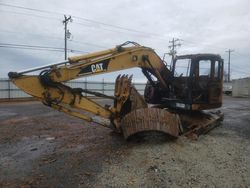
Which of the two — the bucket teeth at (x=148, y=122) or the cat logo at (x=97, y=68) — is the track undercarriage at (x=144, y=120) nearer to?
the bucket teeth at (x=148, y=122)

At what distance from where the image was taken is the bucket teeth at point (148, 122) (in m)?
6.92

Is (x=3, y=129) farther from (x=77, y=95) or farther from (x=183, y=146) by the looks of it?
(x=183, y=146)

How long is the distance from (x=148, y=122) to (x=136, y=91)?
1.25m

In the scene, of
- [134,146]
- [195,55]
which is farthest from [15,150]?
[195,55]

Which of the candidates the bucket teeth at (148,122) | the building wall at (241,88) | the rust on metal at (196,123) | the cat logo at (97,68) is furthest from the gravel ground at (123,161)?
the building wall at (241,88)

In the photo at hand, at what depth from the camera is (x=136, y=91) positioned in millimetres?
7895

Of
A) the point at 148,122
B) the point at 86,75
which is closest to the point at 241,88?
the point at 148,122

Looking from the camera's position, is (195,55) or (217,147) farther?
(195,55)

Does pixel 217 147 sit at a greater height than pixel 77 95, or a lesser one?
lesser

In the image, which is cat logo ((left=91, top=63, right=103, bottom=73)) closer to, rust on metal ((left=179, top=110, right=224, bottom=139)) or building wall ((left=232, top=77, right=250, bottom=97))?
rust on metal ((left=179, top=110, right=224, bottom=139))

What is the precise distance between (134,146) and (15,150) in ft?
10.2

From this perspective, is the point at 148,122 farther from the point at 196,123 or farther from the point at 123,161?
the point at 196,123

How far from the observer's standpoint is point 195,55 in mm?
8938

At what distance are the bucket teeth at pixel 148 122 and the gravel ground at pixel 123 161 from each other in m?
0.40
